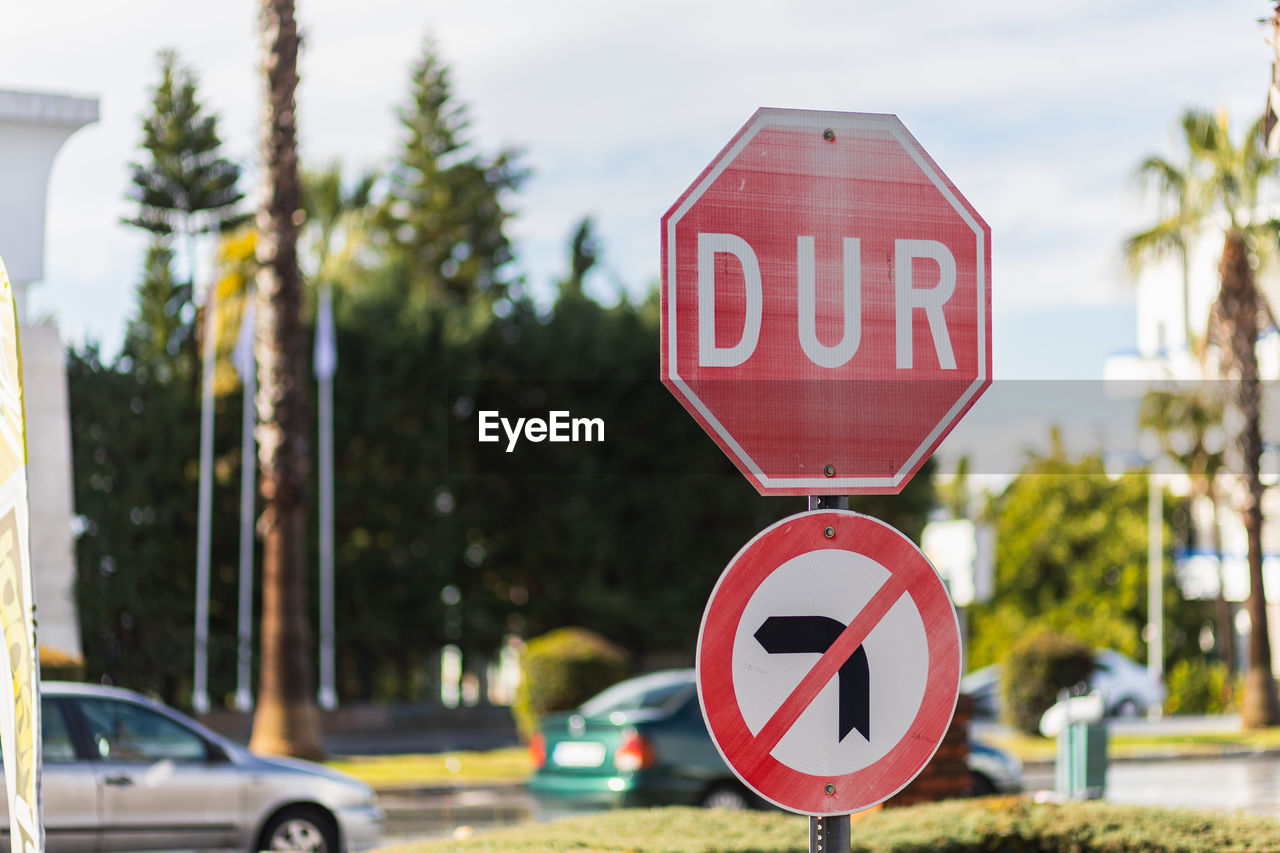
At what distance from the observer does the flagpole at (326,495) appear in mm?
24641

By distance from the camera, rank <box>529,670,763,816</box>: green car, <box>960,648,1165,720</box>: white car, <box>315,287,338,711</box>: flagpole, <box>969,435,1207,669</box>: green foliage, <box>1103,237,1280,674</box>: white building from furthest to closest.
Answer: <box>969,435,1207,669</box>: green foliage
<box>1103,237,1280,674</box>: white building
<box>960,648,1165,720</box>: white car
<box>315,287,338,711</box>: flagpole
<box>529,670,763,816</box>: green car

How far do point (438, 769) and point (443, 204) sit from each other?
996 inches

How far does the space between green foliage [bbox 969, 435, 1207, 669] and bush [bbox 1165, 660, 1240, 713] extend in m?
3.67

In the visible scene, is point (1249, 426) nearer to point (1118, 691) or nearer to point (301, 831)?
point (1118, 691)

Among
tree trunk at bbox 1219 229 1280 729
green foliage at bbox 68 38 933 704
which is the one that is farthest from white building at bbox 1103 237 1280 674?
green foliage at bbox 68 38 933 704

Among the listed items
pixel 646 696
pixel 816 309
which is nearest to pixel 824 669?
pixel 816 309

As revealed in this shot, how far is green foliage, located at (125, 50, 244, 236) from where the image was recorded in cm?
3372

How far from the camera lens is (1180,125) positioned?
82.8ft

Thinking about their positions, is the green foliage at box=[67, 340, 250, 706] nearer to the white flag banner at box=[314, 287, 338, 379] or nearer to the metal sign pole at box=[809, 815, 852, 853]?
the white flag banner at box=[314, 287, 338, 379]

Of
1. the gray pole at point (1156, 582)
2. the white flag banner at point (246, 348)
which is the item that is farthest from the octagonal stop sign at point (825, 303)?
the gray pole at point (1156, 582)

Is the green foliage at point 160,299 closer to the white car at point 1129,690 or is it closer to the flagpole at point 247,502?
the flagpole at point 247,502

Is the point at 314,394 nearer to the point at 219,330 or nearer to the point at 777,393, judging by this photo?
the point at 219,330

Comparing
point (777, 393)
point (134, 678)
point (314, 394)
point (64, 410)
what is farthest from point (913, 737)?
point (314, 394)

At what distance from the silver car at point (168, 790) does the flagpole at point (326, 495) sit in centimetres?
1359
